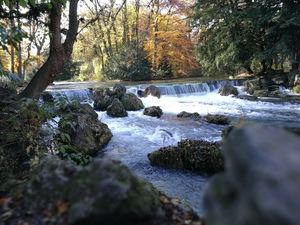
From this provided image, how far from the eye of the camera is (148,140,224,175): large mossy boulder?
670 cm

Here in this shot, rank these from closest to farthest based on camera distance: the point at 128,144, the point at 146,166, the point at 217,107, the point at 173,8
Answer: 1. the point at 146,166
2. the point at 128,144
3. the point at 217,107
4. the point at 173,8

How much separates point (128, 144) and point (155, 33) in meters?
21.7

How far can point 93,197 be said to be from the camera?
209 centimetres

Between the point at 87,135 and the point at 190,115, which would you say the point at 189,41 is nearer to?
the point at 190,115

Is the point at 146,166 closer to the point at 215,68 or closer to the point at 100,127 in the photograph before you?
the point at 100,127

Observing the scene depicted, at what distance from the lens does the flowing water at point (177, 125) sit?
625 centimetres

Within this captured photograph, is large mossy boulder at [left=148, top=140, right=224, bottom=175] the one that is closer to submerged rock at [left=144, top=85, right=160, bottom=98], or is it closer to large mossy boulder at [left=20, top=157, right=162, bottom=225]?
large mossy boulder at [left=20, top=157, right=162, bottom=225]

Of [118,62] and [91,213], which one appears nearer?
[91,213]

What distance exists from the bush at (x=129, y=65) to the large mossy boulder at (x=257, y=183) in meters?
26.4

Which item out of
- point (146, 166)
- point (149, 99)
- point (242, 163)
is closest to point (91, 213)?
point (242, 163)

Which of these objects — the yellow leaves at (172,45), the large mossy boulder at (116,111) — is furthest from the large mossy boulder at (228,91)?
the yellow leaves at (172,45)

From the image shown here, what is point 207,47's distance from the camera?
2366 cm

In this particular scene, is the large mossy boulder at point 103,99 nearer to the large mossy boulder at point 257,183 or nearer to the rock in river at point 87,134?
the rock in river at point 87,134

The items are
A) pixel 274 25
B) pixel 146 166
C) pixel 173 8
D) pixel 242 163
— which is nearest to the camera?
pixel 242 163
